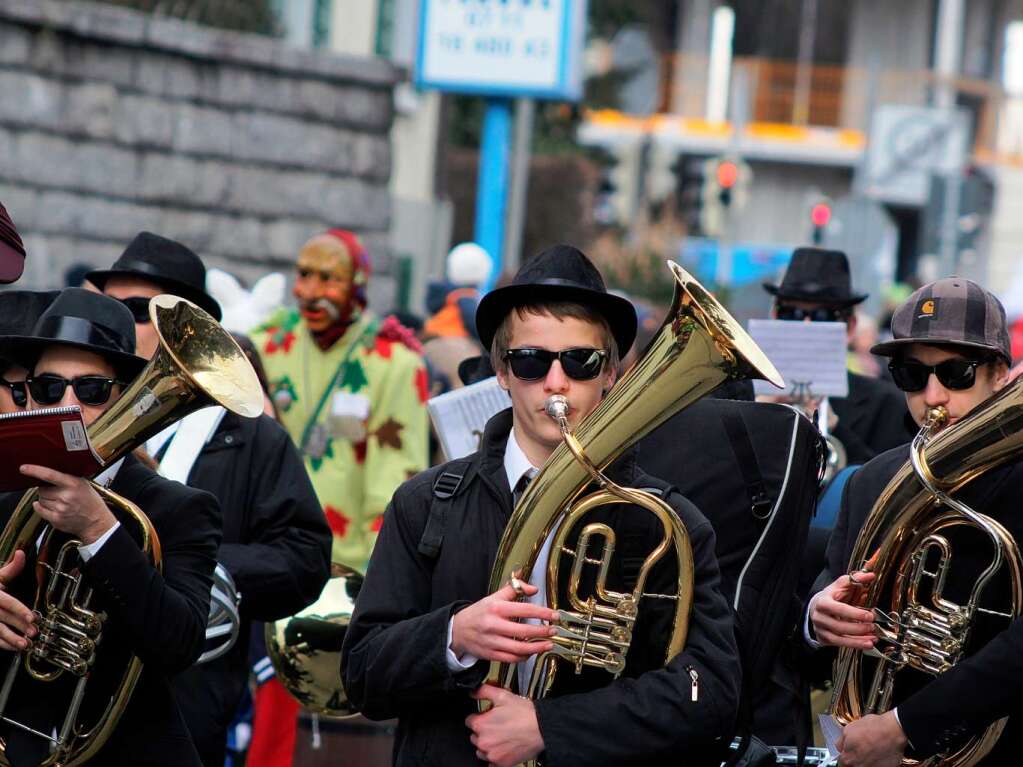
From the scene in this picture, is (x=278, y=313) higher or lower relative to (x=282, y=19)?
lower

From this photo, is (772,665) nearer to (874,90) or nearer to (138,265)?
(138,265)

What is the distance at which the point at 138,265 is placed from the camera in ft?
20.4

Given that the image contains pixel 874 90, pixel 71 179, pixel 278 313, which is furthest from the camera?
→ pixel 874 90

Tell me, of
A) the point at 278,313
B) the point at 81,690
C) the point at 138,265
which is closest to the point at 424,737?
the point at 81,690

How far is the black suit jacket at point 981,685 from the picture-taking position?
415 centimetres

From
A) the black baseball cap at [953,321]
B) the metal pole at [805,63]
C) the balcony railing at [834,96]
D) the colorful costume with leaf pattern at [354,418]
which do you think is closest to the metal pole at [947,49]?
the balcony railing at [834,96]

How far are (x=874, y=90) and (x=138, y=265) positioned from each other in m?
35.1

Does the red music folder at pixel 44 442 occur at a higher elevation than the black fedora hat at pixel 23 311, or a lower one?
lower

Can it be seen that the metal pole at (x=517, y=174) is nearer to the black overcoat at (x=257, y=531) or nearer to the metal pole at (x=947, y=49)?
the black overcoat at (x=257, y=531)

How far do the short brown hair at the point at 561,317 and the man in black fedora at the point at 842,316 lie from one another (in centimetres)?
312

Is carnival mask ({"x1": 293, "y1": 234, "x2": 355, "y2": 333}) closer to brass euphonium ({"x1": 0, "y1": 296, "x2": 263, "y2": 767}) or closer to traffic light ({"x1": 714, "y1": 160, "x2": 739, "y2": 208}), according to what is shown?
brass euphonium ({"x1": 0, "y1": 296, "x2": 263, "y2": 767})

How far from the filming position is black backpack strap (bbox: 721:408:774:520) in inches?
203

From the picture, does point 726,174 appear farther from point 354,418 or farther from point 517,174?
point 354,418

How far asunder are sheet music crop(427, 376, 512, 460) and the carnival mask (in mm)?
1820
